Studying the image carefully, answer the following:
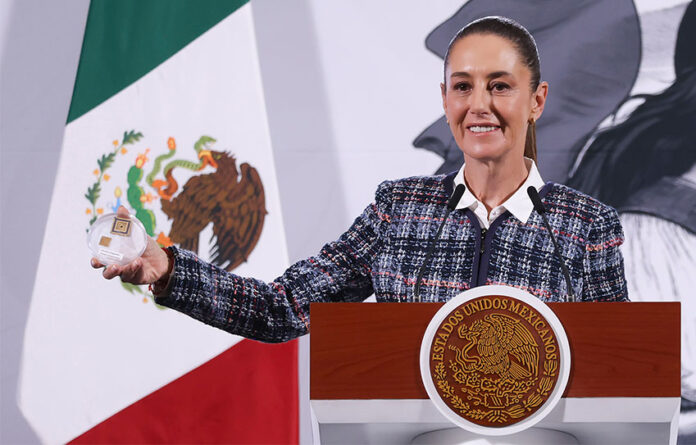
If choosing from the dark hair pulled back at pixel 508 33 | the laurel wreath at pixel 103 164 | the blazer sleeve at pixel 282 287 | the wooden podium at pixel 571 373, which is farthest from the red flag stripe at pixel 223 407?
the wooden podium at pixel 571 373

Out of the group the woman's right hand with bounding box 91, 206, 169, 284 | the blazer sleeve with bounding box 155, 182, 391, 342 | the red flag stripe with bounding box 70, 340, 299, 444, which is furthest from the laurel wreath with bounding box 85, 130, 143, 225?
the woman's right hand with bounding box 91, 206, 169, 284

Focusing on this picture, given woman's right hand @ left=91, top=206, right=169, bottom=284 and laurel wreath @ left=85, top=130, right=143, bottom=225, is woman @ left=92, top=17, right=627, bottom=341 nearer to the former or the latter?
woman's right hand @ left=91, top=206, right=169, bottom=284

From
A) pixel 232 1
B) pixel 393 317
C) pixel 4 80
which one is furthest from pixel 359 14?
pixel 393 317

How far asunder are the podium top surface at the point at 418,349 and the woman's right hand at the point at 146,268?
1.10 ft

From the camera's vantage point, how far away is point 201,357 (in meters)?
2.23

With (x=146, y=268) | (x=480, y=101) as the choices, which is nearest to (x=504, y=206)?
(x=480, y=101)

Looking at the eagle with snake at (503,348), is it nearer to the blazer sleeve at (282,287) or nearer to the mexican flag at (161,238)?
the blazer sleeve at (282,287)

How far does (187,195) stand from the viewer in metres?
2.28

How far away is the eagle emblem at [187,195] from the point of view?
2.26 metres

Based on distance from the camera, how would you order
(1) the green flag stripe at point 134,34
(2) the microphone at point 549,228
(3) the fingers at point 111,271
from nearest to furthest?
(3) the fingers at point 111,271 < (2) the microphone at point 549,228 < (1) the green flag stripe at point 134,34

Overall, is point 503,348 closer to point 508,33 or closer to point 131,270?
point 131,270

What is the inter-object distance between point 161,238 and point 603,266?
1.40 meters

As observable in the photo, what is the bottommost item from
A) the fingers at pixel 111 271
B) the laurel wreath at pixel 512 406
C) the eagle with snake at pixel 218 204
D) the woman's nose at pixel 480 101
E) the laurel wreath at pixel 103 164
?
the laurel wreath at pixel 512 406

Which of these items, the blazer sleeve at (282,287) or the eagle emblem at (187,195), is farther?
the eagle emblem at (187,195)
